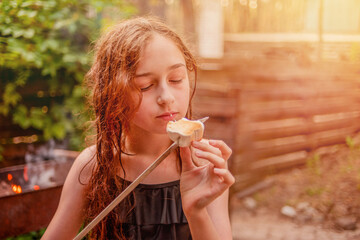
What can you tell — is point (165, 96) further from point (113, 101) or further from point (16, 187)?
point (16, 187)

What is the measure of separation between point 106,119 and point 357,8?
1.50 meters

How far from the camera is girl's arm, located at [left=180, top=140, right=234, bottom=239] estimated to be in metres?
1.25

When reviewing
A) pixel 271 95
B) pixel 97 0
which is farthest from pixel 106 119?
pixel 271 95

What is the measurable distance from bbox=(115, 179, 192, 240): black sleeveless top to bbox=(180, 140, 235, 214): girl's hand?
0.26 m

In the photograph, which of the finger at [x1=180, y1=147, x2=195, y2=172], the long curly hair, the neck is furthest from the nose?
the neck

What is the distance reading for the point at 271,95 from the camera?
3.43m

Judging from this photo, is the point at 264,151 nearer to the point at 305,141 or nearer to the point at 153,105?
the point at 305,141

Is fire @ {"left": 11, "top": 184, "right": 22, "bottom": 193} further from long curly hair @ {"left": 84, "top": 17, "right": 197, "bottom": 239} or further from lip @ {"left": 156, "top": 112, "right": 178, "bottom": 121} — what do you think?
lip @ {"left": 156, "top": 112, "right": 178, "bottom": 121}

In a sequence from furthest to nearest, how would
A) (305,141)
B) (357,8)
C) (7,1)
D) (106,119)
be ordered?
1. (305,141)
2. (7,1)
3. (357,8)
4. (106,119)

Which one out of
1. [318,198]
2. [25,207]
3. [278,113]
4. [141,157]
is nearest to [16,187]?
[25,207]

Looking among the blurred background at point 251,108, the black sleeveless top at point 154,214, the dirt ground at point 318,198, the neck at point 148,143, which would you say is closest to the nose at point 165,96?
the neck at point 148,143

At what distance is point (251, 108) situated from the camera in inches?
146

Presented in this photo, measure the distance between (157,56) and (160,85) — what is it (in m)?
0.13

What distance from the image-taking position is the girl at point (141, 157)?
1.37 m
